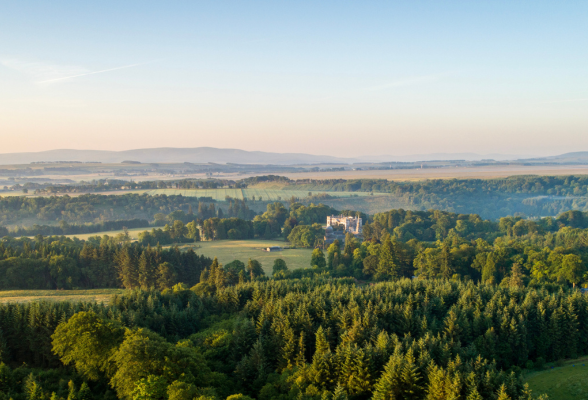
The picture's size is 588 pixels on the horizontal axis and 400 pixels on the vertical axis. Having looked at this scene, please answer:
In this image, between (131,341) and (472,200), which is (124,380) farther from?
(472,200)

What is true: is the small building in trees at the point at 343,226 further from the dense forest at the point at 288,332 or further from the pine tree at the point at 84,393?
the pine tree at the point at 84,393

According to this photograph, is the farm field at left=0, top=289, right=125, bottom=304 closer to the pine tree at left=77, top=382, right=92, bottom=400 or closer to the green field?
the pine tree at left=77, top=382, right=92, bottom=400

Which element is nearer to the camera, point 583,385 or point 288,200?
point 583,385

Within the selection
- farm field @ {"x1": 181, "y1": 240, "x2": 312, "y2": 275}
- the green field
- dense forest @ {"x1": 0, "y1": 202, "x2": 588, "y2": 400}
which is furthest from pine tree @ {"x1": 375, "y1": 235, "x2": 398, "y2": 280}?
the green field

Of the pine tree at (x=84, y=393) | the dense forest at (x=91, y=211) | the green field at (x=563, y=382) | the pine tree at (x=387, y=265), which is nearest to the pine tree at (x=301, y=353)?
the pine tree at (x=84, y=393)

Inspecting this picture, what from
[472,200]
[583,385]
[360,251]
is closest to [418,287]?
[583,385]
